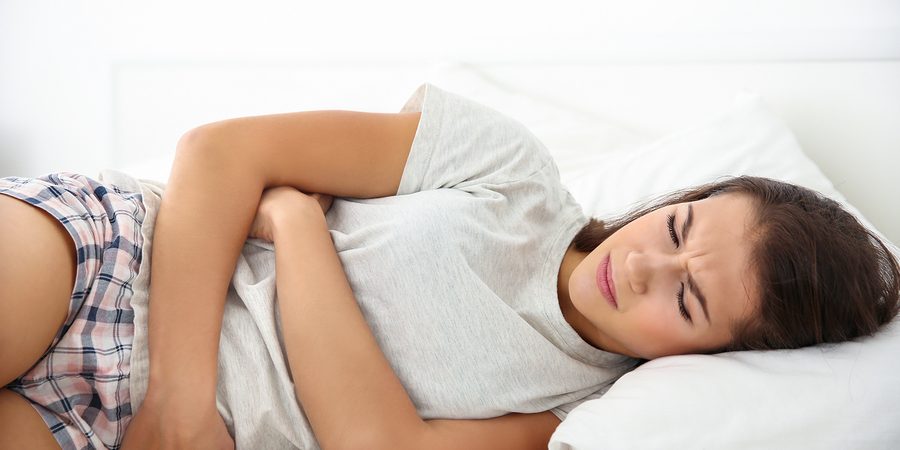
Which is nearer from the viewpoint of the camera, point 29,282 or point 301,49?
point 29,282

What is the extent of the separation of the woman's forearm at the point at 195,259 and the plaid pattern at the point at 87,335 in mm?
36

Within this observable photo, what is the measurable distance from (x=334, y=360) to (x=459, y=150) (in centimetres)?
36

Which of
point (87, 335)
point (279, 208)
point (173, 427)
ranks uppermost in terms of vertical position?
point (279, 208)

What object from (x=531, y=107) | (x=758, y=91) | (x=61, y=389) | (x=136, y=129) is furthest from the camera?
(x=136, y=129)

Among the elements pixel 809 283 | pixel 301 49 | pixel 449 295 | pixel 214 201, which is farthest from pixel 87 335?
pixel 301 49

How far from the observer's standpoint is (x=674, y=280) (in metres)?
→ 0.85

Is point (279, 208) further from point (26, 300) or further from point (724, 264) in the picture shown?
point (724, 264)

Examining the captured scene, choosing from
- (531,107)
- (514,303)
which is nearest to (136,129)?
(531,107)

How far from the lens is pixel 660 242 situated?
0.88 metres

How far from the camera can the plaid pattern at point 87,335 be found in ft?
2.42

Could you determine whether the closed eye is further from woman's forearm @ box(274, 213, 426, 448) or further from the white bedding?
woman's forearm @ box(274, 213, 426, 448)

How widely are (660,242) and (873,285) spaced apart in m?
0.26

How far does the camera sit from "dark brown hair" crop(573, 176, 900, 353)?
0.82 metres

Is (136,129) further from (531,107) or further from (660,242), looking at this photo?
(660,242)
